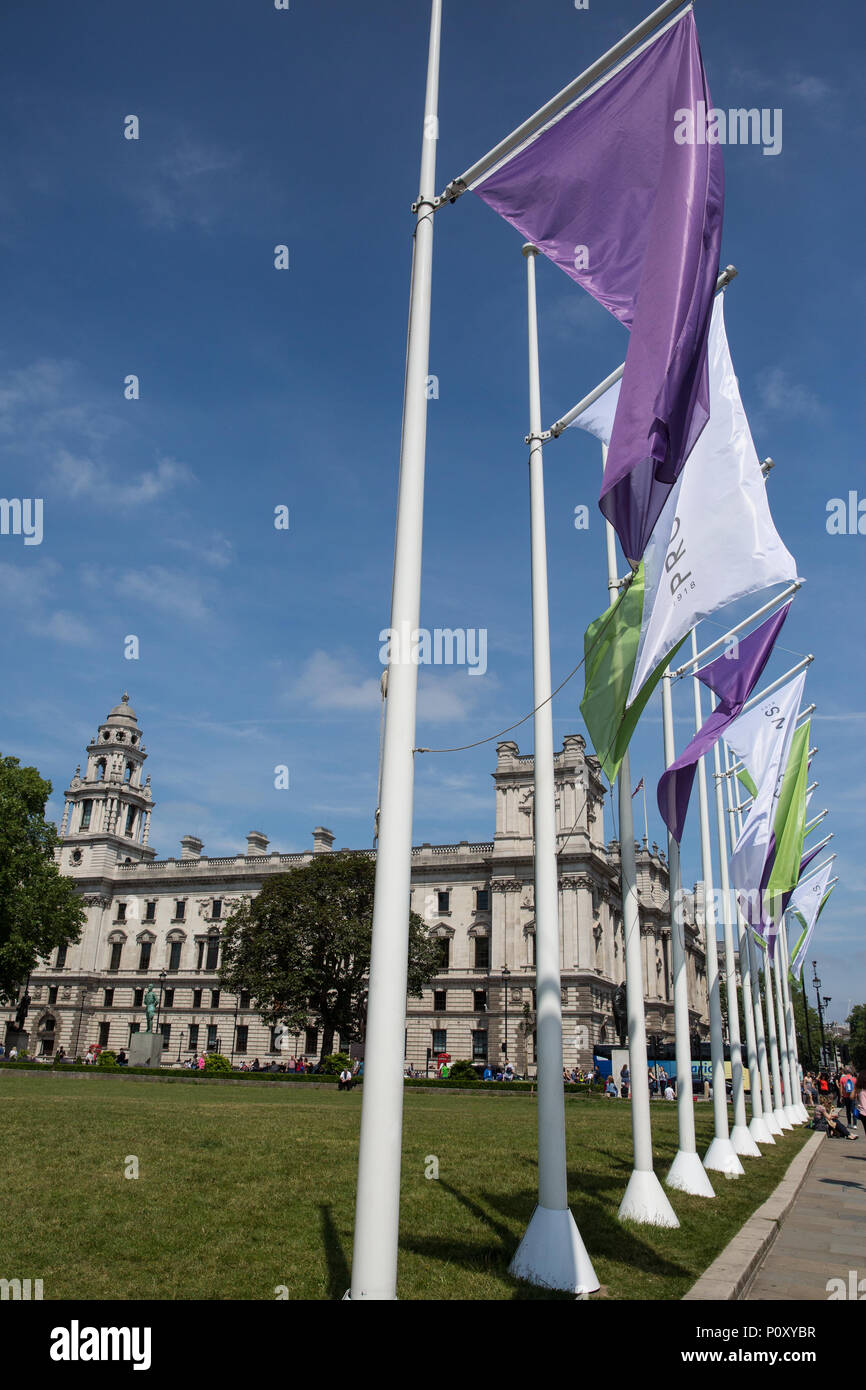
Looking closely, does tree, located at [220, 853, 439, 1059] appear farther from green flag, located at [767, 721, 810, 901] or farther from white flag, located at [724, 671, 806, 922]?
green flag, located at [767, 721, 810, 901]

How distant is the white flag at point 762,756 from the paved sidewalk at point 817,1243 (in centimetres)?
538

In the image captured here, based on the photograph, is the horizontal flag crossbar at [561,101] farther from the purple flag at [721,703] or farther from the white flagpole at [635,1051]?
the purple flag at [721,703]

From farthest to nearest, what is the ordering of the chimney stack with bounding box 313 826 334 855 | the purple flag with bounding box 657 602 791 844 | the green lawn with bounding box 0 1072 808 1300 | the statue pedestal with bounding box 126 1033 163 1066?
the chimney stack with bounding box 313 826 334 855 < the statue pedestal with bounding box 126 1033 163 1066 < the purple flag with bounding box 657 602 791 844 < the green lawn with bounding box 0 1072 808 1300

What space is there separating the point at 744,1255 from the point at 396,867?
20.7 ft

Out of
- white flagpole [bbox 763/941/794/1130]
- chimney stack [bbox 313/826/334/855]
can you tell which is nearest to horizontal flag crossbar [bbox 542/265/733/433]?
white flagpole [bbox 763/941/794/1130]

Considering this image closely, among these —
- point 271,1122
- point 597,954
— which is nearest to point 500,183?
point 271,1122

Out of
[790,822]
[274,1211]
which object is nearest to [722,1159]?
[790,822]

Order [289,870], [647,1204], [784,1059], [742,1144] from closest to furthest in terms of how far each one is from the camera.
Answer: [647,1204], [742,1144], [784,1059], [289,870]

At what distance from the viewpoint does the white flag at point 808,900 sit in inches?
1148

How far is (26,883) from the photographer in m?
50.7

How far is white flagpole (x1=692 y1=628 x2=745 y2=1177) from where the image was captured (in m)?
15.7

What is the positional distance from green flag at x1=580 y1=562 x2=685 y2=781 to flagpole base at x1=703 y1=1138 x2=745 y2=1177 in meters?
9.57

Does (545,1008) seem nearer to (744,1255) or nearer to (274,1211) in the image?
(744,1255)
